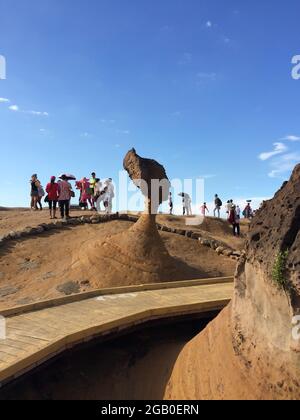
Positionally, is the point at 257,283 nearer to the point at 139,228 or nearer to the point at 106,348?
the point at 106,348

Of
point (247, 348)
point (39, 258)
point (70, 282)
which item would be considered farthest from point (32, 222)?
point (247, 348)

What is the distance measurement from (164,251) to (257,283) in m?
6.17

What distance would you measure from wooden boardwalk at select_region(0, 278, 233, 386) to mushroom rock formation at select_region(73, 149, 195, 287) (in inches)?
79.9

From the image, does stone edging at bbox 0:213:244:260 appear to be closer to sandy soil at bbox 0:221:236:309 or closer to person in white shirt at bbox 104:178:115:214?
sandy soil at bbox 0:221:236:309

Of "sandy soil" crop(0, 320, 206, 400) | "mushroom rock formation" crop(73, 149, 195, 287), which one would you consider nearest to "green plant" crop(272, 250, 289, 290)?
"sandy soil" crop(0, 320, 206, 400)

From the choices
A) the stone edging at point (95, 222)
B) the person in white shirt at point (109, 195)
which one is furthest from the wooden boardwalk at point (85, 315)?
the person in white shirt at point (109, 195)

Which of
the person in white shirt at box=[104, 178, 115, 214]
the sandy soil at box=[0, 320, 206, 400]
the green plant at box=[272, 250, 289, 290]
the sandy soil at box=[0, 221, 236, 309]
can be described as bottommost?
the sandy soil at box=[0, 320, 206, 400]

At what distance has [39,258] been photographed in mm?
10820

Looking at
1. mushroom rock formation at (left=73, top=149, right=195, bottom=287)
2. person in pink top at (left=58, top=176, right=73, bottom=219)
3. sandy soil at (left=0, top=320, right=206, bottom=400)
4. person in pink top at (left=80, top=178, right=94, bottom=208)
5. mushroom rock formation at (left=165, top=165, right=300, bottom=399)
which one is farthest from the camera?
person in pink top at (left=80, top=178, right=94, bottom=208)

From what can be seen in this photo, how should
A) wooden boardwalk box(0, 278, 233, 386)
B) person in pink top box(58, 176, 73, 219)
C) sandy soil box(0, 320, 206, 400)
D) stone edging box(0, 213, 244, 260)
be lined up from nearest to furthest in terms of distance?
wooden boardwalk box(0, 278, 233, 386), sandy soil box(0, 320, 206, 400), stone edging box(0, 213, 244, 260), person in pink top box(58, 176, 73, 219)

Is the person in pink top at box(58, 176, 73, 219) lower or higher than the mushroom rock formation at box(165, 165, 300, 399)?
higher

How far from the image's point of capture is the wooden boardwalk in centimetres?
403

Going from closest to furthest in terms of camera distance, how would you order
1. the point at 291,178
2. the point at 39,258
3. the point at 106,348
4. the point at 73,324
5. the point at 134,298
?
the point at 291,178 → the point at 73,324 → the point at 106,348 → the point at 134,298 → the point at 39,258

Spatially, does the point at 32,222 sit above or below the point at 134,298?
above
